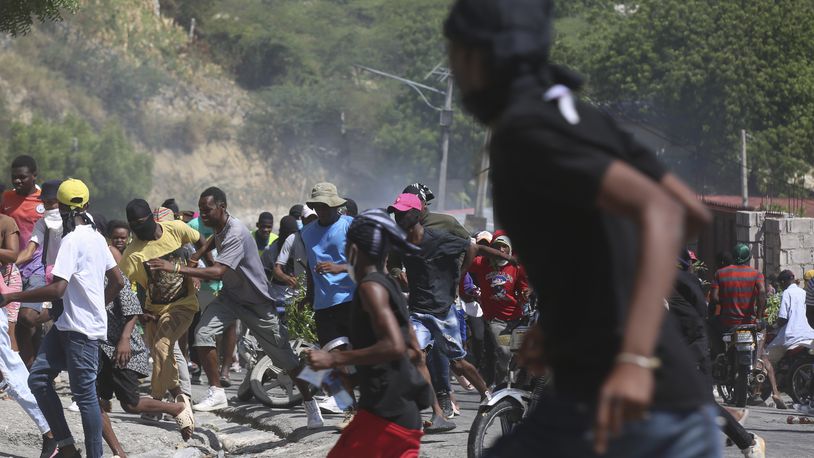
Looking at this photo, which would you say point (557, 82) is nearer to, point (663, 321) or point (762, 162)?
point (663, 321)

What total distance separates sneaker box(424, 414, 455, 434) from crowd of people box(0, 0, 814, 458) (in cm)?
1

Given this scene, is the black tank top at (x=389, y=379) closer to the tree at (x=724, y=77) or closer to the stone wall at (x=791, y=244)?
the stone wall at (x=791, y=244)

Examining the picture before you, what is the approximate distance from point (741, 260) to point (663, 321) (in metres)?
9.94

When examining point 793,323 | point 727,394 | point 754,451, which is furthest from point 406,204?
point 793,323

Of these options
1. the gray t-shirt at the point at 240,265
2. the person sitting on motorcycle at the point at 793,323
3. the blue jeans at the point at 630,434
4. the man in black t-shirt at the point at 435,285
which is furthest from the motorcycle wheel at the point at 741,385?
the blue jeans at the point at 630,434

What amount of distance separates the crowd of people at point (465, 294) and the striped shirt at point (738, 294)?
21 millimetres

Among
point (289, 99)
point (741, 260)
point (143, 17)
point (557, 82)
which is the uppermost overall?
point (143, 17)

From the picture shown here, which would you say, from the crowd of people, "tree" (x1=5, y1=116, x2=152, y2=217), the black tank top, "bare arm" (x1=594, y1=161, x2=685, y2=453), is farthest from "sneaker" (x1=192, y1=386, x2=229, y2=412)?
"tree" (x1=5, y1=116, x2=152, y2=217)

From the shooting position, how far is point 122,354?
7.96m

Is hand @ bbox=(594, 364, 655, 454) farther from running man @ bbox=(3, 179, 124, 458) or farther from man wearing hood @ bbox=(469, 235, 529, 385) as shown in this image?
man wearing hood @ bbox=(469, 235, 529, 385)

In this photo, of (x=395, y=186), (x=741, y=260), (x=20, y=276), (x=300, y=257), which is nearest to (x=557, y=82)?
(x=300, y=257)

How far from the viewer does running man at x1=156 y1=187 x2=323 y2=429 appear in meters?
9.61

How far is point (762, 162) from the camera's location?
168ft

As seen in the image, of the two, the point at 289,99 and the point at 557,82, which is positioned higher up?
the point at 289,99
